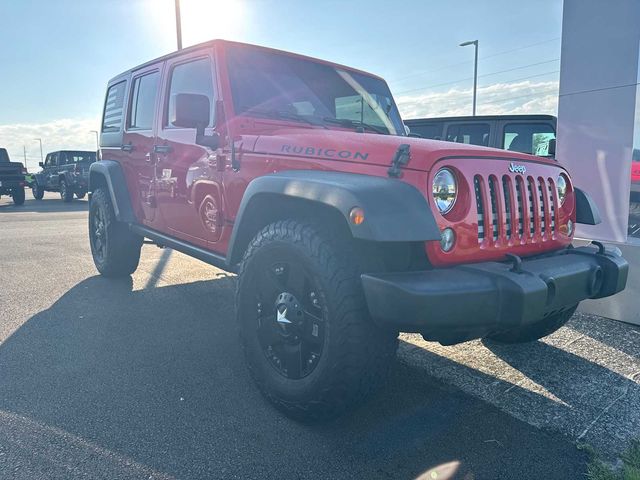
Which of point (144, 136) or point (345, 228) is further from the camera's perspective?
point (144, 136)

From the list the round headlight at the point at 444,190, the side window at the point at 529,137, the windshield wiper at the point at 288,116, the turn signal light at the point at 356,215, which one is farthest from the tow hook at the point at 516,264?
the side window at the point at 529,137

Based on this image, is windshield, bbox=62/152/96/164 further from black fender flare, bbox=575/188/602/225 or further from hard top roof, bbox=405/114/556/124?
black fender flare, bbox=575/188/602/225

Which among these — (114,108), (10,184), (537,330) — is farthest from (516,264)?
(10,184)

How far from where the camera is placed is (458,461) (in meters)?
2.26

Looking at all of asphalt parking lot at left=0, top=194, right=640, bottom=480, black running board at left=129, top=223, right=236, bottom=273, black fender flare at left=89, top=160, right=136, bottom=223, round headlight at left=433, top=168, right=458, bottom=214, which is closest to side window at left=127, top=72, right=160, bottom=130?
black fender flare at left=89, top=160, right=136, bottom=223

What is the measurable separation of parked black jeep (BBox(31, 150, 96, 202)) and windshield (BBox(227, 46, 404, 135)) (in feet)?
51.7

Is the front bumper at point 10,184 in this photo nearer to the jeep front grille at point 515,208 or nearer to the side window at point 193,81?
the side window at point 193,81

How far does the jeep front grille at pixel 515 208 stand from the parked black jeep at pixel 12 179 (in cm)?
1798

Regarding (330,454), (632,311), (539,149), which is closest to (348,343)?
(330,454)

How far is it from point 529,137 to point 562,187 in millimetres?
4367

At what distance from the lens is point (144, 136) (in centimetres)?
432

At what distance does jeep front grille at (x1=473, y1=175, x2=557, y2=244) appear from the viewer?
2.40m

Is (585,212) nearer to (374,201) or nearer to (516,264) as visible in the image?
(516,264)

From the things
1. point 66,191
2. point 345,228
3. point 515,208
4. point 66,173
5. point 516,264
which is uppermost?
point 66,173
